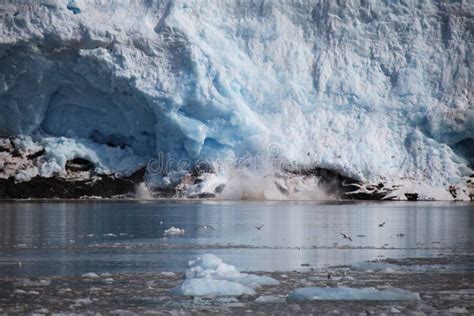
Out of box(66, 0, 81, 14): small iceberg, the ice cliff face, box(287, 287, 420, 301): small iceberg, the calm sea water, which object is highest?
box(66, 0, 81, 14): small iceberg

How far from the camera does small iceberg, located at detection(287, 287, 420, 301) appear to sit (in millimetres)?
8609

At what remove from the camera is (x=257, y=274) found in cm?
1048

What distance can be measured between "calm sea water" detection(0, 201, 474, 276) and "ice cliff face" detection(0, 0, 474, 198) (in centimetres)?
428

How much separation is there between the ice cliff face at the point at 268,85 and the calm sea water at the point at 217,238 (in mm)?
4285

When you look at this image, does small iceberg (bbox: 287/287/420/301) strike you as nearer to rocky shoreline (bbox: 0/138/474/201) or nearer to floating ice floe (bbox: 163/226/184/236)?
floating ice floe (bbox: 163/226/184/236)

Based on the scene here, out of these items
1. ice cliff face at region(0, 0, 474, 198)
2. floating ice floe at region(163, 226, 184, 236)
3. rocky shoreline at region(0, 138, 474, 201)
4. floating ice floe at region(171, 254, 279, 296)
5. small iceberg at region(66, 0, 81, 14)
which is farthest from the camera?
rocky shoreline at region(0, 138, 474, 201)

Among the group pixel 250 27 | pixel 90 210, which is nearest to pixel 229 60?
pixel 250 27

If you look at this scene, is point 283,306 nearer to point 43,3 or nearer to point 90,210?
point 90,210

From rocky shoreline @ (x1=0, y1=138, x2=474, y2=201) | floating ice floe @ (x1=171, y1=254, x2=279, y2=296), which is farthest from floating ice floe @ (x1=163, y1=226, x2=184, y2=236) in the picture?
rocky shoreline @ (x1=0, y1=138, x2=474, y2=201)

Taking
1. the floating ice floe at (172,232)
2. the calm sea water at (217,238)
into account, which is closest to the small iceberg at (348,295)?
the calm sea water at (217,238)

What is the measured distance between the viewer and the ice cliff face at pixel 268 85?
91.5ft

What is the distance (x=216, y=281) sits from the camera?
9141 mm

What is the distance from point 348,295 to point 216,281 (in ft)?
4.39

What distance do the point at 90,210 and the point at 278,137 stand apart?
7133 mm
